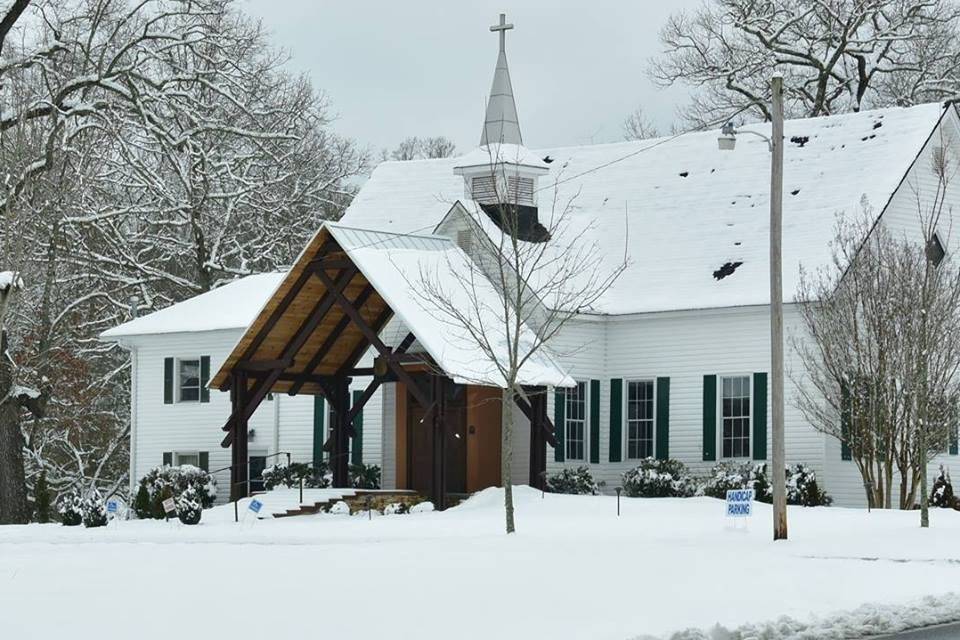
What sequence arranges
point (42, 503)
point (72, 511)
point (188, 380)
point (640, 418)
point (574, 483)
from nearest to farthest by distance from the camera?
point (72, 511), point (574, 483), point (640, 418), point (42, 503), point (188, 380)

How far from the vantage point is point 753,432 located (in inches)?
1335

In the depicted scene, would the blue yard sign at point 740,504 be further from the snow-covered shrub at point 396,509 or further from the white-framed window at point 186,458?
the white-framed window at point 186,458

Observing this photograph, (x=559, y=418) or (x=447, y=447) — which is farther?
(x=559, y=418)

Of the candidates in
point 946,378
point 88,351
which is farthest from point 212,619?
point 88,351

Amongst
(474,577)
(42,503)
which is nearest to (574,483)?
(42,503)

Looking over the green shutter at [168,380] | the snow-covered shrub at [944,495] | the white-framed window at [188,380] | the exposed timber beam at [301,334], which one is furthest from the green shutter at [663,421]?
the green shutter at [168,380]

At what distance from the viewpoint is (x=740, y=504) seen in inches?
1011

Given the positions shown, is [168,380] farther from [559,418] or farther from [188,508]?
[188,508]

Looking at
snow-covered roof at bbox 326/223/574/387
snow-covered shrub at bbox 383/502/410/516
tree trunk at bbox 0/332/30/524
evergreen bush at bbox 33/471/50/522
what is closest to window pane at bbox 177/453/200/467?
evergreen bush at bbox 33/471/50/522

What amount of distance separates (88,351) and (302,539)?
78.8 ft

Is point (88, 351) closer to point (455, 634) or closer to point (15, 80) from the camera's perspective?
point (15, 80)

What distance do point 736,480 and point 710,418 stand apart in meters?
2.13

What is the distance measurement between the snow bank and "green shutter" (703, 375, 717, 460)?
1742 cm

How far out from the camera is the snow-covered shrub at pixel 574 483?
112ft
